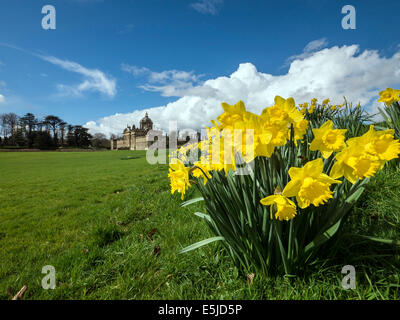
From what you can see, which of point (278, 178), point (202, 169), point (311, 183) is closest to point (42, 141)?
point (202, 169)

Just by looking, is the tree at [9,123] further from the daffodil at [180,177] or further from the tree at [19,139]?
the daffodil at [180,177]

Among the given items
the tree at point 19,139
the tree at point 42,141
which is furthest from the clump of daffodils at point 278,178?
the tree at point 19,139

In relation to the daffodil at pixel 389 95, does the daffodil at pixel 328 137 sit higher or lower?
lower

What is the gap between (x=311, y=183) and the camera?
0.89 m

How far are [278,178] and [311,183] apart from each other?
25 cm

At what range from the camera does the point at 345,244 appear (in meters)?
1.39

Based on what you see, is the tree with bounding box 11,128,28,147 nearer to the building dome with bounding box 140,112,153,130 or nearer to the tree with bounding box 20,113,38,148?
the tree with bounding box 20,113,38,148

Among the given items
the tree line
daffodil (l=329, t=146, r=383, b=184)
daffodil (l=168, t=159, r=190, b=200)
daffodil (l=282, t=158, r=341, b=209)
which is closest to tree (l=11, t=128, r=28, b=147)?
the tree line

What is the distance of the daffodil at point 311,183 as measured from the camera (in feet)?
2.90

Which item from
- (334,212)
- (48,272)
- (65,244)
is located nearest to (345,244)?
(334,212)

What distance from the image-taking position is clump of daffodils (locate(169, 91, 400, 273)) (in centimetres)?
87

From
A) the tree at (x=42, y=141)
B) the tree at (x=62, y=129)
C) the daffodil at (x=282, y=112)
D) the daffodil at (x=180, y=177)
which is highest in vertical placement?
the tree at (x=62, y=129)
